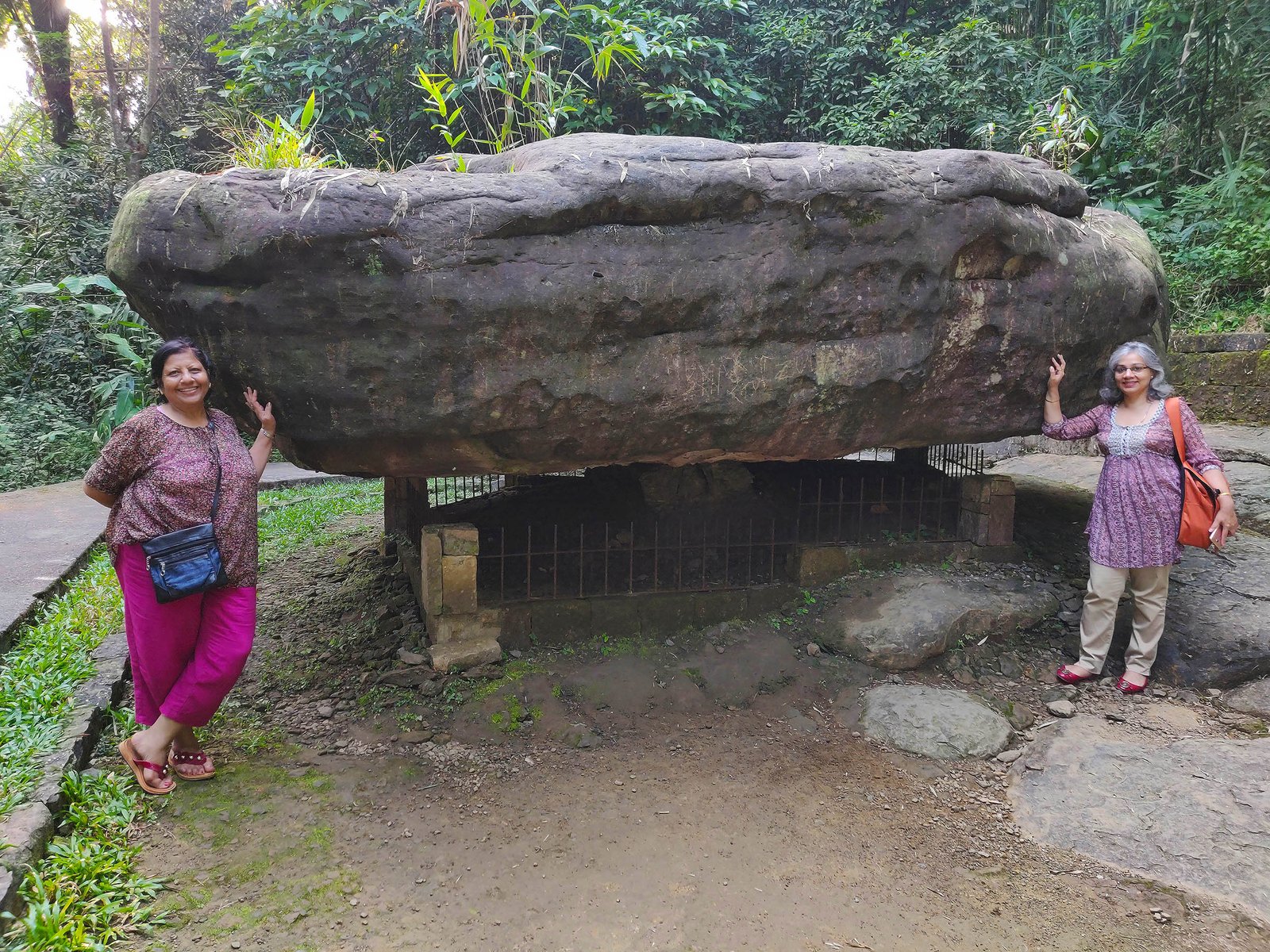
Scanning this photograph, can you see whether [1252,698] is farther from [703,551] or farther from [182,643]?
[182,643]

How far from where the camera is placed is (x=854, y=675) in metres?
4.00

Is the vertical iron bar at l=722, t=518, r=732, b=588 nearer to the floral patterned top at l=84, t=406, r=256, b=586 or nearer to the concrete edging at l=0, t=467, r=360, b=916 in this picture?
the floral patterned top at l=84, t=406, r=256, b=586

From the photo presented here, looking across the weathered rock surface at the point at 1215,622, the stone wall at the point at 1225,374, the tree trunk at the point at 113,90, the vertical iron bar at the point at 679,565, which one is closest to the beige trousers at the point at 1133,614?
the weathered rock surface at the point at 1215,622

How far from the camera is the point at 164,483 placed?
2.75 meters

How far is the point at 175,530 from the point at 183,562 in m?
0.12

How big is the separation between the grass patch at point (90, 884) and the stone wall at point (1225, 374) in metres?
7.71

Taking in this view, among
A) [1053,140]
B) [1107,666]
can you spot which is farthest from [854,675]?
[1053,140]

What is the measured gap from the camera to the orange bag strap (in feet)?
11.8

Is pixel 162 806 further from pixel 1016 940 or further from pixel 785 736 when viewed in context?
pixel 1016 940

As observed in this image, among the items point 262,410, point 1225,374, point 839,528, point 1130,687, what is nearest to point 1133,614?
point 1130,687

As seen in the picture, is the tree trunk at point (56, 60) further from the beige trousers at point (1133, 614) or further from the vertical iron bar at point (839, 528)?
the beige trousers at point (1133, 614)

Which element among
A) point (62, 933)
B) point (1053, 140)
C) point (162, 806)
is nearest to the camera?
point (62, 933)

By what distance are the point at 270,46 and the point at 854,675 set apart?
9.55m

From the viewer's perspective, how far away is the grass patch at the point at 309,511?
21.2 feet
